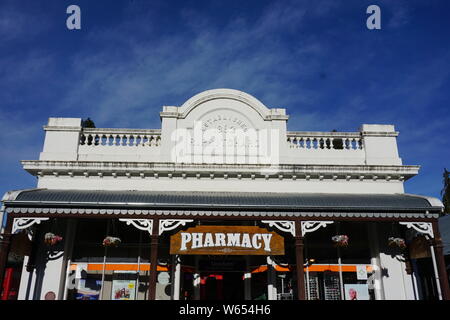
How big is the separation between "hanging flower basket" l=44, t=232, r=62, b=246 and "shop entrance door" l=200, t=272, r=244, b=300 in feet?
15.9

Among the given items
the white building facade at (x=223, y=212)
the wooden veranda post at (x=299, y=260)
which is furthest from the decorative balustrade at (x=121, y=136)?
the wooden veranda post at (x=299, y=260)

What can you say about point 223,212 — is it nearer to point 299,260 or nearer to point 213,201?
point 213,201

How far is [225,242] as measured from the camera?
11.6 meters

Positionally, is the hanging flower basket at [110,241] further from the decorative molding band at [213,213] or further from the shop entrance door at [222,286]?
the shop entrance door at [222,286]

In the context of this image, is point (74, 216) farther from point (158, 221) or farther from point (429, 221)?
point (429, 221)

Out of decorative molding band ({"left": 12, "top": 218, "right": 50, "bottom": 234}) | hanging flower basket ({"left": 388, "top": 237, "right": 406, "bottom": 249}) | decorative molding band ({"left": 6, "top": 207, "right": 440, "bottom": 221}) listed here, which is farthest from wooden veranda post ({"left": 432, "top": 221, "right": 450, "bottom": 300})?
decorative molding band ({"left": 12, "top": 218, "right": 50, "bottom": 234})

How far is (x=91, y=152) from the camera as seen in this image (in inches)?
555

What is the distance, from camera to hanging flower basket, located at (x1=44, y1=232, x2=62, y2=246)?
11.9 metres

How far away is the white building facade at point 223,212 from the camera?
1159cm

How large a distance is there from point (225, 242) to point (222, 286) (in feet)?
8.16

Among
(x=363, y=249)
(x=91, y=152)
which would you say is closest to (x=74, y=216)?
(x=91, y=152)

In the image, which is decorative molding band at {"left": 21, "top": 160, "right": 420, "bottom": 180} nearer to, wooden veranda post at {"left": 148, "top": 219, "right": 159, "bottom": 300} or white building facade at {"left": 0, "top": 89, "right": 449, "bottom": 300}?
white building facade at {"left": 0, "top": 89, "right": 449, "bottom": 300}
